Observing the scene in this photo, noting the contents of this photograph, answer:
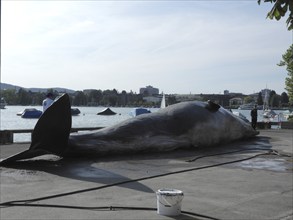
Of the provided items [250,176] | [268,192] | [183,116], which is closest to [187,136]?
[183,116]

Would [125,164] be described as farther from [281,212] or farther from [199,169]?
[281,212]

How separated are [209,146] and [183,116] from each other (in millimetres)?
1733

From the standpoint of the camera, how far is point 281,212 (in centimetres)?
705

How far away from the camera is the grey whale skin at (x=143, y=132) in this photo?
11.3 meters

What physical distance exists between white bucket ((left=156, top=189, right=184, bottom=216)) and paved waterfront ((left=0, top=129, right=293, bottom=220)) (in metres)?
0.16

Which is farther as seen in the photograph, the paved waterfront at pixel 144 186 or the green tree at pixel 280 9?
the paved waterfront at pixel 144 186

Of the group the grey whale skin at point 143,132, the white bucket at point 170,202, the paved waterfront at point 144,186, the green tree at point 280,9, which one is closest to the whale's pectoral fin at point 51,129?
the grey whale skin at point 143,132

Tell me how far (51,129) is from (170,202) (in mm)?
5519

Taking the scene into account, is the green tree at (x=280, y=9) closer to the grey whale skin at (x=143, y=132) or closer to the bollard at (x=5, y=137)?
the grey whale skin at (x=143, y=132)

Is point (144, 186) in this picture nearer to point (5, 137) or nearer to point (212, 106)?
point (212, 106)

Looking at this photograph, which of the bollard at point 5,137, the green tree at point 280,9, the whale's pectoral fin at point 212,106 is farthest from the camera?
the bollard at point 5,137

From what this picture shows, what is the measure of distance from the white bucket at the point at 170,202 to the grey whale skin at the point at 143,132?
17.3 ft

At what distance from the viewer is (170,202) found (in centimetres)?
659

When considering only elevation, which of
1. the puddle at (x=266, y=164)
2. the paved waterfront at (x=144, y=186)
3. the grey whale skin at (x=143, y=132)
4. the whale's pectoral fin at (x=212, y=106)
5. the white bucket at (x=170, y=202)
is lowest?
the paved waterfront at (x=144, y=186)
